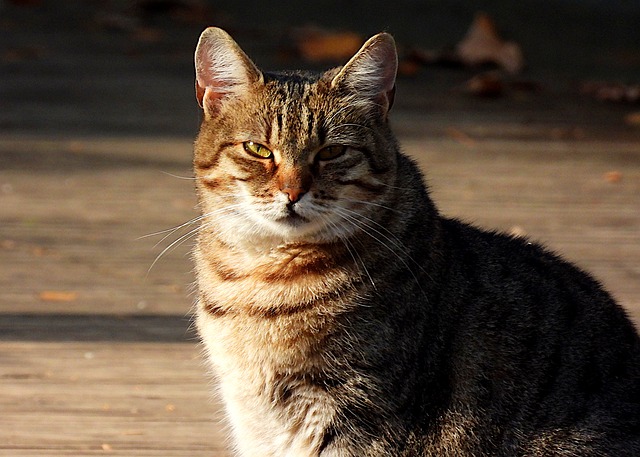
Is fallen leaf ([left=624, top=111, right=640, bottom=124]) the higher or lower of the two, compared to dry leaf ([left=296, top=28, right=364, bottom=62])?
higher

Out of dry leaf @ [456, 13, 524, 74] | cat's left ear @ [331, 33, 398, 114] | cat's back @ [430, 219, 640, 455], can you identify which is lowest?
dry leaf @ [456, 13, 524, 74]

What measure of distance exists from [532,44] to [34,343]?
5016 mm

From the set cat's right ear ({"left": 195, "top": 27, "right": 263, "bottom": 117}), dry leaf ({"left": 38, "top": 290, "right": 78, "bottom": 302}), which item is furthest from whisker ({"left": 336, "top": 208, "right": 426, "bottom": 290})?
dry leaf ({"left": 38, "top": 290, "right": 78, "bottom": 302})

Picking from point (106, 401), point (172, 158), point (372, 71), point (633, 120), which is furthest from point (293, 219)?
point (633, 120)

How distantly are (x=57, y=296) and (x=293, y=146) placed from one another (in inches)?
63.5

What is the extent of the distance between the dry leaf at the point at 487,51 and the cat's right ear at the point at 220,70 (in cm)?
451

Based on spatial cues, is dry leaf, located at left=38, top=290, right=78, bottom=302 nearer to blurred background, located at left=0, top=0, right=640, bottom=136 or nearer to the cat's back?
the cat's back

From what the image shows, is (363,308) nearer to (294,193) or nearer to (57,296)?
(294,193)

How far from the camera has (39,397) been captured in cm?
338

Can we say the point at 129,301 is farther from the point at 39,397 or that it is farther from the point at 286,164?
the point at 286,164

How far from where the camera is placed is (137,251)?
4527 millimetres

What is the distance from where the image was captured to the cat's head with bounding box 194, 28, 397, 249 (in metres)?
2.79

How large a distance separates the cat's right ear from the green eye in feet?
0.55

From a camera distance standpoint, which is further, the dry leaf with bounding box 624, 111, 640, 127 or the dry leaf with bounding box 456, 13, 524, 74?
the dry leaf with bounding box 456, 13, 524, 74
